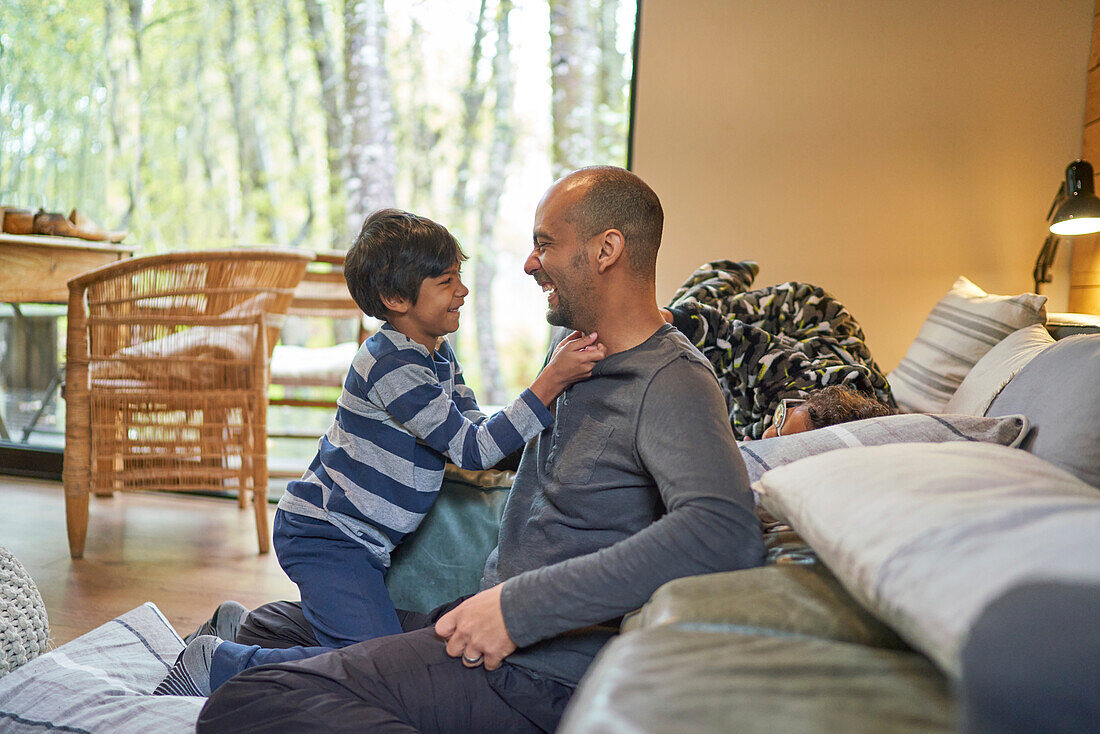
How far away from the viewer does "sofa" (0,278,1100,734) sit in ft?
1.63

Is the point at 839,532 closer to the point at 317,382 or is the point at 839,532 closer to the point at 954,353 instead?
the point at 954,353

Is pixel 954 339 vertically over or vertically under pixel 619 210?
under

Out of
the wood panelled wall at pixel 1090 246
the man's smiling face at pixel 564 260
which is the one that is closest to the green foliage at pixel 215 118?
the wood panelled wall at pixel 1090 246

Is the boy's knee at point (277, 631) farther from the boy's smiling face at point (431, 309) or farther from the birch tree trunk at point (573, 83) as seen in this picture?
the birch tree trunk at point (573, 83)

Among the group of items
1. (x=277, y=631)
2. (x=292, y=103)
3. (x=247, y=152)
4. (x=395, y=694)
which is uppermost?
(x=292, y=103)

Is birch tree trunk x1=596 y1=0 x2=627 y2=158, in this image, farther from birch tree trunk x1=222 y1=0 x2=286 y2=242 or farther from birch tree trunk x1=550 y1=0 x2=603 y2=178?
birch tree trunk x1=222 y1=0 x2=286 y2=242

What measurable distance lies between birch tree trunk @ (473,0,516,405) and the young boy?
8.44ft

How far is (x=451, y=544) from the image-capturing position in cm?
151

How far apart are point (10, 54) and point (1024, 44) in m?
4.55

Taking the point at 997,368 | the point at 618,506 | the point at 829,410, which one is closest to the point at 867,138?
the point at 997,368

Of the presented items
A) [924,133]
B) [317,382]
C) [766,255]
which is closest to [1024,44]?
[924,133]

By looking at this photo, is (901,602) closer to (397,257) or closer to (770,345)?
(397,257)

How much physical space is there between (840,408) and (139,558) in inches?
85.4

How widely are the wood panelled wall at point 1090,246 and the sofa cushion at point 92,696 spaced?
2992mm
